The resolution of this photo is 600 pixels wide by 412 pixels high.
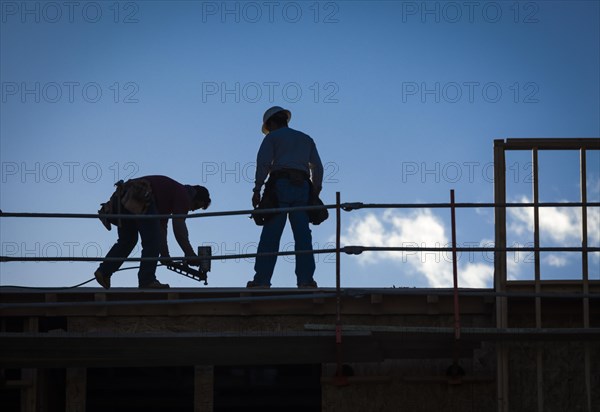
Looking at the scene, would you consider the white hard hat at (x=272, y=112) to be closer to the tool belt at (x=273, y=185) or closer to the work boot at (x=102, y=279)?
the tool belt at (x=273, y=185)

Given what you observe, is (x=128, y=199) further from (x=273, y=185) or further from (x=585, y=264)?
(x=585, y=264)

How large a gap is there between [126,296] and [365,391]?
262 cm

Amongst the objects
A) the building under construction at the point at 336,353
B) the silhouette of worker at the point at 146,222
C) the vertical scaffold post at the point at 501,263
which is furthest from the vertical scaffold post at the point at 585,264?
the silhouette of worker at the point at 146,222

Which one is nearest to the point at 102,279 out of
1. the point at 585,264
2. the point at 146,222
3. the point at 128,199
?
the point at 146,222

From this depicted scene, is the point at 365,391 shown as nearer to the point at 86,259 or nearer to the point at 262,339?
the point at 262,339

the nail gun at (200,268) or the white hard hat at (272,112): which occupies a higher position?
the white hard hat at (272,112)

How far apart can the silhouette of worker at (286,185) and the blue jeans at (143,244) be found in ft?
3.62

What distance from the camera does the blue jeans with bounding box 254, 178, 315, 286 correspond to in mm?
11773

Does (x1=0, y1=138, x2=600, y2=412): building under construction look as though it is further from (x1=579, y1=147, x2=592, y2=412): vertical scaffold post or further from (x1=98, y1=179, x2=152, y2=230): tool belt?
(x1=98, y1=179, x2=152, y2=230): tool belt

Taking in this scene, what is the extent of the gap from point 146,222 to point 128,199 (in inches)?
12.7

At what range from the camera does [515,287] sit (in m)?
11.4

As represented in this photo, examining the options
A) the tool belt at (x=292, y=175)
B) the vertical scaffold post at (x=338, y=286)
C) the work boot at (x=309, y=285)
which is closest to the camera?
the vertical scaffold post at (x=338, y=286)

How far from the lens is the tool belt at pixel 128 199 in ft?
40.6

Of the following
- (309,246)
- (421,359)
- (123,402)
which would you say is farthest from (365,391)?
(123,402)
